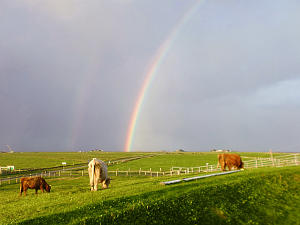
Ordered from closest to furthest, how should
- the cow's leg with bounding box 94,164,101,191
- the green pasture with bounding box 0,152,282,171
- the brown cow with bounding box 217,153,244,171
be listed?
the cow's leg with bounding box 94,164,101,191
the brown cow with bounding box 217,153,244,171
the green pasture with bounding box 0,152,282,171

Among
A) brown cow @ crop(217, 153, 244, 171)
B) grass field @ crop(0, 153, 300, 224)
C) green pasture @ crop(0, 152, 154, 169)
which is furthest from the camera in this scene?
green pasture @ crop(0, 152, 154, 169)

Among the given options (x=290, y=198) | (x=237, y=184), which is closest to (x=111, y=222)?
(x=237, y=184)

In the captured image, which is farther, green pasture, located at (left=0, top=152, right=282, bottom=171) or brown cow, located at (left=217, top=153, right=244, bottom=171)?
green pasture, located at (left=0, top=152, right=282, bottom=171)

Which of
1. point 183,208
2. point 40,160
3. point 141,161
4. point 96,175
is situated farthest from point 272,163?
point 40,160

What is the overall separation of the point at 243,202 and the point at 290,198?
4.76 metres

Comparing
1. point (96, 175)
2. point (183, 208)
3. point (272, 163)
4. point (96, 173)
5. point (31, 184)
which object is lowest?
point (272, 163)

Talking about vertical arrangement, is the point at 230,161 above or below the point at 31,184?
above

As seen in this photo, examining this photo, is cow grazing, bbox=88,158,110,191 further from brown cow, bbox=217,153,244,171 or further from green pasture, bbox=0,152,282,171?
green pasture, bbox=0,152,282,171

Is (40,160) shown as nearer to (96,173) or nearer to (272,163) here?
(96,173)

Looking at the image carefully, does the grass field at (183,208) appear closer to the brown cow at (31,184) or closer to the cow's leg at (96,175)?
the cow's leg at (96,175)

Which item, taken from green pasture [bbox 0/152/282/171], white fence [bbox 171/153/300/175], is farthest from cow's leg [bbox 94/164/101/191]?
green pasture [bbox 0/152/282/171]

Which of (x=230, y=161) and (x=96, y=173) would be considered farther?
(x=230, y=161)

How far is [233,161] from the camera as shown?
27.4 metres

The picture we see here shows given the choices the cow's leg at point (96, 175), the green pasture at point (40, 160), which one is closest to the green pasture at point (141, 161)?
the green pasture at point (40, 160)
